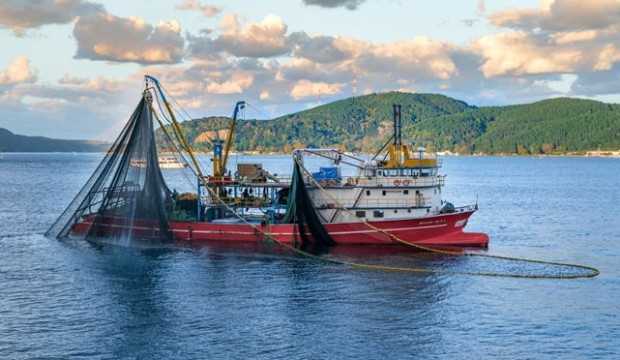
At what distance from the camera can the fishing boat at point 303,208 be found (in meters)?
56.6

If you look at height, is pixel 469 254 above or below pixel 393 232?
below

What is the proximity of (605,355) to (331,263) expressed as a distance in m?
23.0

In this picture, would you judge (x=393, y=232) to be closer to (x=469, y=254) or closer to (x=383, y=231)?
(x=383, y=231)

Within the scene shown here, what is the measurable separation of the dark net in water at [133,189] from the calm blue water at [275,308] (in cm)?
196

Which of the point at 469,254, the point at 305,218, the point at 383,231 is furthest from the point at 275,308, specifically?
the point at 469,254

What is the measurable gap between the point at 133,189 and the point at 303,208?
1393 centimetres

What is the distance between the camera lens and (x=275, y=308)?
1490 inches

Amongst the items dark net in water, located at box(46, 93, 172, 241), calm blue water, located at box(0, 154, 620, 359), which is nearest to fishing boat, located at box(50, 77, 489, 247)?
dark net in water, located at box(46, 93, 172, 241)

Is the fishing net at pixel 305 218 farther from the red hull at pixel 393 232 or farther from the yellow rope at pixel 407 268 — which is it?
the yellow rope at pixel 407 268

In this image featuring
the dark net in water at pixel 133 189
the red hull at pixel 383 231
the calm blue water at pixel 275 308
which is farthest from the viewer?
the red hull at pixel 383 231

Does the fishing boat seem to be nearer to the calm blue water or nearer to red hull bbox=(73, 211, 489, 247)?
red hull bbox=(73, 211, 489, 247)

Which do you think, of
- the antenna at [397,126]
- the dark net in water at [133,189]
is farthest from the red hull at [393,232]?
the antenna at [397,126]

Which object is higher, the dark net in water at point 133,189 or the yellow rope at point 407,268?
the dark net in water at point 133,189

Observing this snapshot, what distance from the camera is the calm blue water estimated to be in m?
31.6
